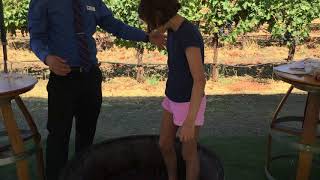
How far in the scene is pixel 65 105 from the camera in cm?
276

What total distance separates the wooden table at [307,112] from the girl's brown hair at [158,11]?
1046 millimetres

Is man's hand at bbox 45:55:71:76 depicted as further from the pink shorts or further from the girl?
the pink shorts

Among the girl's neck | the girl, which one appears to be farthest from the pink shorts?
the girl's neck

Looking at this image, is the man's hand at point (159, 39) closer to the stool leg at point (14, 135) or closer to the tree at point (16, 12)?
the stool leg at point (14, 135)

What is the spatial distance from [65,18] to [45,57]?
0.32m

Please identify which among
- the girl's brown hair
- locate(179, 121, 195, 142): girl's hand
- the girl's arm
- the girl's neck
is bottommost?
locate(179, 121, 195, 142): girl's hand

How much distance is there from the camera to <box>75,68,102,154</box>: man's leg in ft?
9.39

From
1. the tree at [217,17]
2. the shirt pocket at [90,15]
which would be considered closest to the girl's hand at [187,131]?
the shirt pocket at [90,15]

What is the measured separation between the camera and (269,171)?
3.49 meters

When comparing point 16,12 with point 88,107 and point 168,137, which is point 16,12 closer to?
point 88,107

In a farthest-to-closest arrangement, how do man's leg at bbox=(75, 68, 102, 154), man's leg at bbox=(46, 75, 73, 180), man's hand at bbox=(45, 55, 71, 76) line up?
1. man's leg at bbox=(75, 68, 102, 154)
2. man's leg at bbox=(46, 75, 73, 180)
3. man's hand at bbox=(45, 55, 71, 76)

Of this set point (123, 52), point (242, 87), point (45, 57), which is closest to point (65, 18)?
point (45, 57)

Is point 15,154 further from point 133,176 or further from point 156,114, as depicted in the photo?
point 156,114

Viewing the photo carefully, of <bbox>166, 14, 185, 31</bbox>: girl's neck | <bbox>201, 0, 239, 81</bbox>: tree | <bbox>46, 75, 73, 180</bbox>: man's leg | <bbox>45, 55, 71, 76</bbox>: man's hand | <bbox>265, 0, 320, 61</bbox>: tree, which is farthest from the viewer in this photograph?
<bbox>265, 0, 320, 61</bbox>: tree
